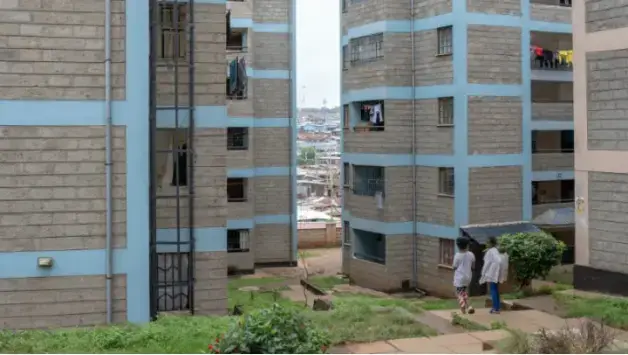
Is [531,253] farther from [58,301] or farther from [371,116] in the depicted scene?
[371,116]

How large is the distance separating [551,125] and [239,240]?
12.2 metres

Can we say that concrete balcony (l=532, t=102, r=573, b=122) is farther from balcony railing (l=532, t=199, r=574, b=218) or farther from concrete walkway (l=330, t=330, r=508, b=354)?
concrete walkway (l=330, t=330, r=508, b=354)

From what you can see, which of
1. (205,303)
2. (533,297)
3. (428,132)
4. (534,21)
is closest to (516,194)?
(428,132)

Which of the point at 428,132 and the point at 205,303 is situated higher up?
the point at 428,132

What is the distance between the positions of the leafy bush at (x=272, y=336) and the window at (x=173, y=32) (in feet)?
20.5

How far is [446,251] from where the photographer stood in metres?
20.9

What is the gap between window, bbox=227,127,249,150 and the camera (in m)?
26.1

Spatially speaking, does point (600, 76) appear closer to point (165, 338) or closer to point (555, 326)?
point (555, 326)

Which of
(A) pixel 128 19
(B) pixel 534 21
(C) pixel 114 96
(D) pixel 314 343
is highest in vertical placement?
(B) pixel 534 21

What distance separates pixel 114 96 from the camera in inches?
407

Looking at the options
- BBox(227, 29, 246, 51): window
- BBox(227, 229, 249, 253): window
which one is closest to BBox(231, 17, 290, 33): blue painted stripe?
BBox(227, 29, 246, 51): window

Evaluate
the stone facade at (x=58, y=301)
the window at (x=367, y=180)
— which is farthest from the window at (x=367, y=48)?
the stone facade at (x=58, y=301)

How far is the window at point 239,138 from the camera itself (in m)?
26.1

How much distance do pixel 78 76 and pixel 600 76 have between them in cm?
904
